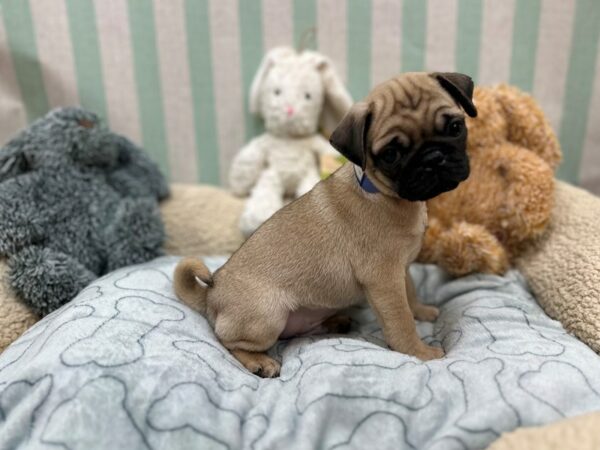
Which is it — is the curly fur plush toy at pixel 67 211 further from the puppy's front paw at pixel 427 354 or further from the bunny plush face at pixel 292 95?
the puppy's front paw at pixel 427 354

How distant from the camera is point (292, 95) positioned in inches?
91.2

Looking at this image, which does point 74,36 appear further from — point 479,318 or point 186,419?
point 479,318

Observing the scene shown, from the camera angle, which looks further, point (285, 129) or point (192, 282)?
point (285, 129)

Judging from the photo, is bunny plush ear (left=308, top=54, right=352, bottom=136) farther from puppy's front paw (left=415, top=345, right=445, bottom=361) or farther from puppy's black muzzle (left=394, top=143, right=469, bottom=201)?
puppy's front paw (left=415, top=345, right=445, bottom=361)

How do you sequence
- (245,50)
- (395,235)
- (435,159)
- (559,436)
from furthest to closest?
1. (245,50)
2. (395,235)
3. (435,159)
4. (559,436)

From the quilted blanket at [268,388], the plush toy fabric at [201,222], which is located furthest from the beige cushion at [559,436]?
the plush toy fabric at [201,222]

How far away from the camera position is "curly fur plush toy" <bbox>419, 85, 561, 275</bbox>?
201 centimetres

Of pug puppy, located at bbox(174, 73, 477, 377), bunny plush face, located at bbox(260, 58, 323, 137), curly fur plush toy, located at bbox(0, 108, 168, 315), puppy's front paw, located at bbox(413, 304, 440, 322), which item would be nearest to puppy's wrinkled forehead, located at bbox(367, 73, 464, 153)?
pug puppy, located at bbox(174, 73, 477, 377)

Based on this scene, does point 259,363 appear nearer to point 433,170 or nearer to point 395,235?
point 395,235

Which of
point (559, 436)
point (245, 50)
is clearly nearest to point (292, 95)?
point (245, 50)

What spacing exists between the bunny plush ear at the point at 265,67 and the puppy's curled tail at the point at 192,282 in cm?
93

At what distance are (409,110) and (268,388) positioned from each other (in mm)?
820

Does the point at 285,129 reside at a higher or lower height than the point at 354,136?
lower

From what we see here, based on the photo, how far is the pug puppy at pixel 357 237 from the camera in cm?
147
